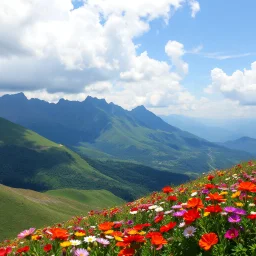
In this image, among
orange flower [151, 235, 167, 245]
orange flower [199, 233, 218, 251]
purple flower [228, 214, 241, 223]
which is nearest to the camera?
orange flower [199, 233, 218, 251]

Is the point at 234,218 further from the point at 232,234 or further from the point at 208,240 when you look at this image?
the point at 208,240

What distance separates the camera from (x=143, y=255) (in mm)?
4688

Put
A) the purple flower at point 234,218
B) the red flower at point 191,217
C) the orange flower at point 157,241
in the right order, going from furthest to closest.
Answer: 1. the purple flower at point 234,218
2. the red flower at point 191,217
3. the orange flower at point 157,241

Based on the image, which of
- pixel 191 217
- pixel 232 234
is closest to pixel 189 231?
pixel 191 217

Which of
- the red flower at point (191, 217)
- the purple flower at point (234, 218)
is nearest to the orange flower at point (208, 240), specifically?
the red flower at point (191, 217)

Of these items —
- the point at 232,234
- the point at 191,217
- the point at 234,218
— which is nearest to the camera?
the point at 232,234

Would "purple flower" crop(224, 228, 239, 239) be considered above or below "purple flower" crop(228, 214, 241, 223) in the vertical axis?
below

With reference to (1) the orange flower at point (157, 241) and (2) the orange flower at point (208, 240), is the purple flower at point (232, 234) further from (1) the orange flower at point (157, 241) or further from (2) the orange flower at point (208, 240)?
(1) the orange flower at point (157, 241)

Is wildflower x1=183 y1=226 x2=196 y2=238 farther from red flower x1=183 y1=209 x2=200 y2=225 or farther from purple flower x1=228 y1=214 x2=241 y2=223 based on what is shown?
→ purple flower x1=228 y1=214 x2=241 y2=223

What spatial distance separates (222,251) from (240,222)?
0.89 m

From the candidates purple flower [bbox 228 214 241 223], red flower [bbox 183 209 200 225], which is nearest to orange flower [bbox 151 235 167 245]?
red flower [bbox 183 209 200 225]

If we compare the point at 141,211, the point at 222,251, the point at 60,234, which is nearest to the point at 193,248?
the point at 222,251

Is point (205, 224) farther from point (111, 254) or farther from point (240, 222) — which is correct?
point (111, 254)

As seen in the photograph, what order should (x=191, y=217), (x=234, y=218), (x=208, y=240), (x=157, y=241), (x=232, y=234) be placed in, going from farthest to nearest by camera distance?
(x=234, y=218)
(x=191, y=217)
(x=232, y=234)
(x=157, y=241)
(x=208, y=240)
